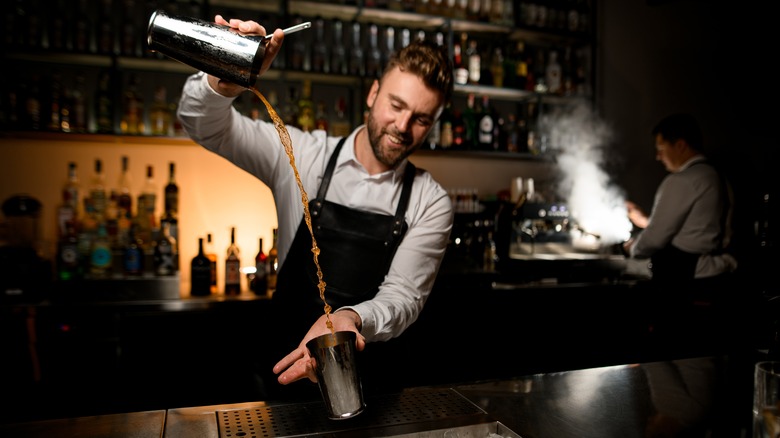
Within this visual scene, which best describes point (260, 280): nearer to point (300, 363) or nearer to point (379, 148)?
point (379, 148)

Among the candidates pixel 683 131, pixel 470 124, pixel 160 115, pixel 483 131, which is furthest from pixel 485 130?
pixel 160 115

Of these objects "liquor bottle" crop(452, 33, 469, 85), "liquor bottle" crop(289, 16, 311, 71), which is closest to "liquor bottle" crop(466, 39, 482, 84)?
"liquor bottle" crop(452, 33, 469, 85)

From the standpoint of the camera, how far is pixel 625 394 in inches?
47.2

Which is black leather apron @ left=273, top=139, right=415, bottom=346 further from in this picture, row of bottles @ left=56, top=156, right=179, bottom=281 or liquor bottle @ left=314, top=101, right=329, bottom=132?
liquor bottle @ left=314, top=101, right=329, bottom=132

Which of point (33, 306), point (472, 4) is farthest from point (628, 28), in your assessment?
point (33, 306)

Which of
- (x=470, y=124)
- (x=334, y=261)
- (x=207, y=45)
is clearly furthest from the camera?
(x=470, y=124)

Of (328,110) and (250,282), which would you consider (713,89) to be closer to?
(328,110)

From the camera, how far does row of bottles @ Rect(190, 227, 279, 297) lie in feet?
9.30

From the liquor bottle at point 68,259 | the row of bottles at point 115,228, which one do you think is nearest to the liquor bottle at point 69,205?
the row of bottles at point 115,228

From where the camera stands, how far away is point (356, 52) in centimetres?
338

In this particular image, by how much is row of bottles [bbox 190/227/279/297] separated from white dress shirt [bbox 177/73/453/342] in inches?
41.3

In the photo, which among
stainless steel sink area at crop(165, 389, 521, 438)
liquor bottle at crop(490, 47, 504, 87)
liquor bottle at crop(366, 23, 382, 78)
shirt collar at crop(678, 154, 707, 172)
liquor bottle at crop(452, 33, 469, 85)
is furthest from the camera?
liquor bottle at crop(490, 47, 504, 87)

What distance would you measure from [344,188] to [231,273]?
4.52 ft

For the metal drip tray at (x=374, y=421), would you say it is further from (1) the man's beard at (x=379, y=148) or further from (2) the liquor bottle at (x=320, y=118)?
(2) the liquor bottle at (x=320, y=118)
